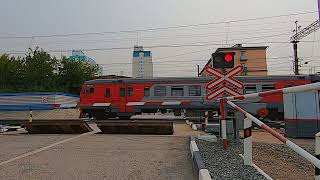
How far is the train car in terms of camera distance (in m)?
25.9

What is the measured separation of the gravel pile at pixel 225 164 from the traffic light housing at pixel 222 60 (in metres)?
2.09

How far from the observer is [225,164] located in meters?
6.94

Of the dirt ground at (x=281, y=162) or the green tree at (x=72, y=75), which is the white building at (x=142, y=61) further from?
the dirt ground at (x=281, y=162)

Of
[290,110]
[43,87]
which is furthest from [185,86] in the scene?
[43,87]

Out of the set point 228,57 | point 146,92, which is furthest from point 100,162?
point 146,92

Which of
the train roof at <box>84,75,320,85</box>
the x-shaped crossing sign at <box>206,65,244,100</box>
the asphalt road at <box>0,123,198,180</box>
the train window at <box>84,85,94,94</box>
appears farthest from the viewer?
the train window at <box>84,85,94,94</box>

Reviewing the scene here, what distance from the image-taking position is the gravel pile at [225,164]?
590 centimetres

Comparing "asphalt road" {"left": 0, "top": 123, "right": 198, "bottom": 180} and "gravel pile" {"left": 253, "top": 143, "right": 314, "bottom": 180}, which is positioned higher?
"asphalt road" {"left": 0, "top": 123, "right": 198, "bottom": 180}

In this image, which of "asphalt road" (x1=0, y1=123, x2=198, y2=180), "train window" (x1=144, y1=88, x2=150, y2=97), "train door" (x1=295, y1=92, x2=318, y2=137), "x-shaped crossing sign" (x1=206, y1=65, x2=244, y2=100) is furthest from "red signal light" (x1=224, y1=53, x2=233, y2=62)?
"train window" (x1=144, y1=88, x2=150, y2=97)

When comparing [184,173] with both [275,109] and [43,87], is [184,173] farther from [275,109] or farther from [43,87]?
[43,87]

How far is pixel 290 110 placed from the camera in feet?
52.7

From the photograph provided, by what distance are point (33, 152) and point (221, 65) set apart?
530cm

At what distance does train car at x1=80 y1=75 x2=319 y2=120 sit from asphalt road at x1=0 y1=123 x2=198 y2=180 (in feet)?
52.6

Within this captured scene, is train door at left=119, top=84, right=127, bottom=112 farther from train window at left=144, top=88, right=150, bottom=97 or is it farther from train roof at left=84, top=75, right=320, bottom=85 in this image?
train window at left=144, top=88, right=150, bottom=97
